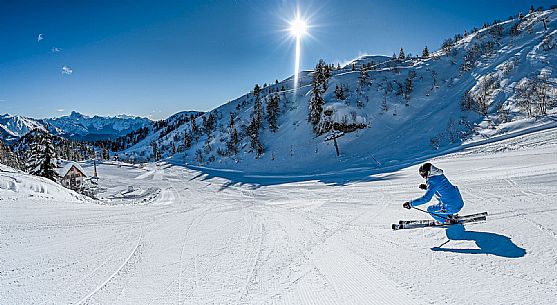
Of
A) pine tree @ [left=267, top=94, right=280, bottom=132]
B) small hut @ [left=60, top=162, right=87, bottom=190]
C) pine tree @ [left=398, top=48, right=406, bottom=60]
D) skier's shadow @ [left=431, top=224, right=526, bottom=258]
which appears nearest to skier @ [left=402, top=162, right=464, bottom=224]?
skier's shadow @ [left=431, top=224, right=526, bottom=258]

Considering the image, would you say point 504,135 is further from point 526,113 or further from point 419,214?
point 419,214

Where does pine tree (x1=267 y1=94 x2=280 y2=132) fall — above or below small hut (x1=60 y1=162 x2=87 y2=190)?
above

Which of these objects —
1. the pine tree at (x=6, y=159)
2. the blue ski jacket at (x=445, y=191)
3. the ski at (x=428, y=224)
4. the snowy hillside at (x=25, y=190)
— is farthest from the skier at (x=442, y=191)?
the pine tree at (x=6, y=159)

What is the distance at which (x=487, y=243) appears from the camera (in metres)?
5.60

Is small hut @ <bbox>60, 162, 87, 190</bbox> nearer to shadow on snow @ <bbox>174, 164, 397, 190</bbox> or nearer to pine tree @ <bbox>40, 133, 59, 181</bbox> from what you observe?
pine tree @ <bbox>40, 133, 59, 181</bbox>

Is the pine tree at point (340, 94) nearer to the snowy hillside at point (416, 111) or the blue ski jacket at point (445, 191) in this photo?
the snowy hillside at point (416, 111)

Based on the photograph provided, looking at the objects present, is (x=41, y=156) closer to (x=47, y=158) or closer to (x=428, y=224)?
(x=47, y=158)

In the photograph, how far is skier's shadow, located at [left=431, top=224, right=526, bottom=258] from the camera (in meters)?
5.07

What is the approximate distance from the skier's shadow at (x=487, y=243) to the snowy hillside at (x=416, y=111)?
24951 mm

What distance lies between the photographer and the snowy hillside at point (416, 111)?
3438 centimetres

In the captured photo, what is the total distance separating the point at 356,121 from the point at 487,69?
27467mm

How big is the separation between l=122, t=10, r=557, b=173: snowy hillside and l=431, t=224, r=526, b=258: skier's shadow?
81.9 ft

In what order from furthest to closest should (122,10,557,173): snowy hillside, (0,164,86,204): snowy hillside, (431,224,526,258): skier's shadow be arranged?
(122,10,557,173): snowy hillside
(0,164,86,204): snowy hillside
(431,224,526,258): skier's shadow

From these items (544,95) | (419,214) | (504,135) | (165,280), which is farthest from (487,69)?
(165,280)
